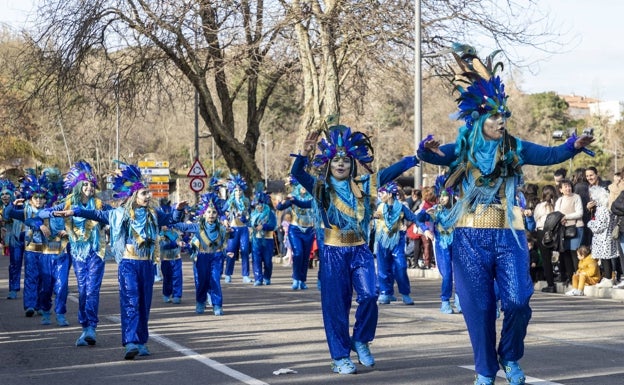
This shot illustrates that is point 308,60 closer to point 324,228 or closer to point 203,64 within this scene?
point 203,64

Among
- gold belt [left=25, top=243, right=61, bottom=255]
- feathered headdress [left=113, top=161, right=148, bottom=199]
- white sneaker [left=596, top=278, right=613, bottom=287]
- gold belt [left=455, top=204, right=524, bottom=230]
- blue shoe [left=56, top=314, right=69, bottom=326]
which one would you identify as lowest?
blue shoe [left=56, top=314, right=69, bottom=326]

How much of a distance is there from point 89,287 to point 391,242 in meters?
5.22

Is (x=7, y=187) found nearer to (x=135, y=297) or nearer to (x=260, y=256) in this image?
(x=260, y=256)

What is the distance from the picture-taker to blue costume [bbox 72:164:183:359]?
34.6ft

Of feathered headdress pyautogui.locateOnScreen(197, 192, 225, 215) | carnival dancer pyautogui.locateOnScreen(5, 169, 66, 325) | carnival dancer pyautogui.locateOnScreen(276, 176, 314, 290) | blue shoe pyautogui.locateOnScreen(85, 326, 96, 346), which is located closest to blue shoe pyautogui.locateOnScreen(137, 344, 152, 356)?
blue shoe pyautogui.locateOnScreen(85, 326, 96, 346)

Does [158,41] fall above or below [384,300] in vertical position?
above

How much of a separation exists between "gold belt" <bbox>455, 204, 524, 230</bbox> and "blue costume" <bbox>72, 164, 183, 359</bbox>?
13.1 feet

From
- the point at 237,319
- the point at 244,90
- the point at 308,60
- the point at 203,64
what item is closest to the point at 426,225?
the point at 237,319

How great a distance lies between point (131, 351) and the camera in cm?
1027

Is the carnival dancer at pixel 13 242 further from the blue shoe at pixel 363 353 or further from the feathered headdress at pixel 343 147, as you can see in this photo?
the blue shoe at pixel 363 353

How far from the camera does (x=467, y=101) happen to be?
810 cm

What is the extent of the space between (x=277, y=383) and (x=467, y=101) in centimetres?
265

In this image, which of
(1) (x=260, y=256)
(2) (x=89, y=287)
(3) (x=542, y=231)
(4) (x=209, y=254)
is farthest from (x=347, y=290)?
(1) (x=260, y=256)

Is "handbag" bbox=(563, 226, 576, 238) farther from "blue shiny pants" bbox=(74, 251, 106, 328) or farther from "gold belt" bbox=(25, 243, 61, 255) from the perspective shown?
"blue shiny pants" bbox=(74, 251, 106, 328)
